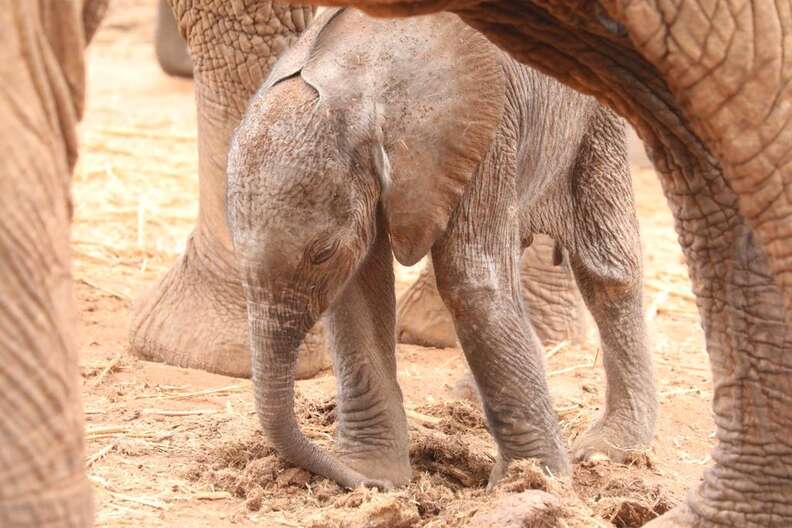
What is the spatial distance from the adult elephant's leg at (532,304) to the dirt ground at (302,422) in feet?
0.20

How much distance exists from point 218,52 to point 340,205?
3.60 feet

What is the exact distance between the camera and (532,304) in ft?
15.9

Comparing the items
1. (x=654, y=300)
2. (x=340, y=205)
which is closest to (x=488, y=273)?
(x=340, y=205)

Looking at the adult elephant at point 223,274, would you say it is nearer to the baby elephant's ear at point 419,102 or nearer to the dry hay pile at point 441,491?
the dry hay pile at point 441,491

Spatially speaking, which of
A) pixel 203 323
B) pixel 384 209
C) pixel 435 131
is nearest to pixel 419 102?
pixel 435 131

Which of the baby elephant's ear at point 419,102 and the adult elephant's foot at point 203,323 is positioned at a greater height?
the baby elephant's ear at point 419,102

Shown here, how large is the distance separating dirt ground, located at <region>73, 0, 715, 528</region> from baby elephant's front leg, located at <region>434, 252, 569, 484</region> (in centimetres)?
9

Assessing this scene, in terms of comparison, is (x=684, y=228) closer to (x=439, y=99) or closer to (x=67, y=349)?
(x=439, y=99)

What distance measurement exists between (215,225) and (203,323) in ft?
0.91

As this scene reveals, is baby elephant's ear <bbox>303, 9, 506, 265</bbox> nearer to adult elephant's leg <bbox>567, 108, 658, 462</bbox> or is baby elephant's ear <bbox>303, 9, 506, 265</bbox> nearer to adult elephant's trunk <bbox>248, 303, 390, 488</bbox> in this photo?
adult elephant's trunk <bbox>248, 303, 390, 488</bbox>

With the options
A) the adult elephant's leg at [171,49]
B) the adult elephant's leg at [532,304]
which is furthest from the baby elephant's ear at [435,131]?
the adult elephant's leg at [171,49]

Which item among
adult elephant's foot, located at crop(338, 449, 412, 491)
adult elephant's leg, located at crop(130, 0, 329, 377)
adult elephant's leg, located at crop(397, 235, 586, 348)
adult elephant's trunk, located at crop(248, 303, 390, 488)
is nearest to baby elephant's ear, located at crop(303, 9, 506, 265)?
adult elephant's trunk, located at crop(248, 303, 390, 488)

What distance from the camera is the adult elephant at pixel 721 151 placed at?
2291 mm

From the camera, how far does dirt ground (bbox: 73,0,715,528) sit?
126 inches
